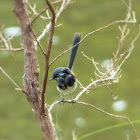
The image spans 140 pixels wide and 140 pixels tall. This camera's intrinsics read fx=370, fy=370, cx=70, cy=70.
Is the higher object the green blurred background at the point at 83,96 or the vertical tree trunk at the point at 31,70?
the vertical tree trunk at the point at 31,70

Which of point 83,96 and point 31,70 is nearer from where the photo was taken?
point 31,70

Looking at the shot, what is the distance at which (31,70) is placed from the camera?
217 cm

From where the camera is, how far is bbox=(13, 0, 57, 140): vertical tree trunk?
6.96 ft

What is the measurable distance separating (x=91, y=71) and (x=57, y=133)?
3.96 metres

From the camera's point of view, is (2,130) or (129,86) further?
(129,86)

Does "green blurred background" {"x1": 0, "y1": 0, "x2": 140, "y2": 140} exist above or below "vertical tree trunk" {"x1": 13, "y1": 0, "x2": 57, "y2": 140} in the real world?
below

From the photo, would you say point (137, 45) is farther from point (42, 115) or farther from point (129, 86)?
point (42, 115)

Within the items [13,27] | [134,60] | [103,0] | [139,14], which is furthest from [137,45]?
[13,27]

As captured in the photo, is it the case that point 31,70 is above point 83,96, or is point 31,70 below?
above

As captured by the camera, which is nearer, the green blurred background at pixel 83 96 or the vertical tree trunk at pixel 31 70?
the vertical tree trunk at pixel 31 70

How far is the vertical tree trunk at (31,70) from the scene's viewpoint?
2121mm

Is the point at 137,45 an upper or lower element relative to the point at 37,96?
lower

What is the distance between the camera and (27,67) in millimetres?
2176

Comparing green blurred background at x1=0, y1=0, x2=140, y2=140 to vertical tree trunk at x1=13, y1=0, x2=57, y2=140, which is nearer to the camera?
vertical tree trunk at x1=13, y1=0, x2=57, y2=140
